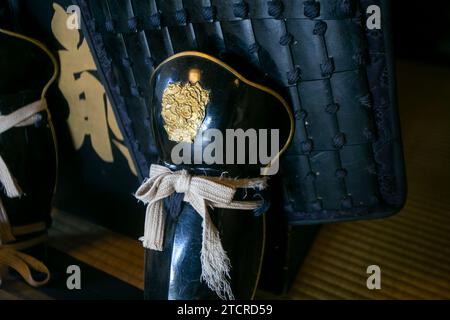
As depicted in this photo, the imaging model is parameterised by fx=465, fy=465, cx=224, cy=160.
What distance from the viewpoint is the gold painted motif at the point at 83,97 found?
3.39 feet

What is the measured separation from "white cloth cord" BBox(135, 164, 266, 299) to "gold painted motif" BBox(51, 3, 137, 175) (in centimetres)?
34

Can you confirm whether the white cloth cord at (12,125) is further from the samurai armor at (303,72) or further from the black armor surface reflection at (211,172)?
the black armor surface reflection at (211,172)

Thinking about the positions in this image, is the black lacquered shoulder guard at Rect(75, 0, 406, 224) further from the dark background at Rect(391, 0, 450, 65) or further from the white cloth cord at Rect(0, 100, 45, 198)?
the dark background at Rect(391, 0, 450, 65)

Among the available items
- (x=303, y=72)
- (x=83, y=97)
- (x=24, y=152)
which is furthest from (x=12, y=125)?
(x=303, y=72)

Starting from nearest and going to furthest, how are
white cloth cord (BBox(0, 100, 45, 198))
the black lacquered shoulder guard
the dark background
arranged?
the black lacquered shoulder guard
white cloth cord (BBox(0, 100, 45, 198))
the dark background

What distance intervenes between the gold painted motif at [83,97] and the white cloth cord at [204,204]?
1.13 feet

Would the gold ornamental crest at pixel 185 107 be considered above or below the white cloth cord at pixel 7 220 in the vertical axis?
above

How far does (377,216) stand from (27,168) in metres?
0.75

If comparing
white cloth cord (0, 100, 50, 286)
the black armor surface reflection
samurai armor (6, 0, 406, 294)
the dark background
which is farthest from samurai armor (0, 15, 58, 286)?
the dark background

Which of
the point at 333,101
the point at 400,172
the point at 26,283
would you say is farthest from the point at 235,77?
the point at 26,283

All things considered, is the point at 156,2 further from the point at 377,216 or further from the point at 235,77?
the point at 377,216

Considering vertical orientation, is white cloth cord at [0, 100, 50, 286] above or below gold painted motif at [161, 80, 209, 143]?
below

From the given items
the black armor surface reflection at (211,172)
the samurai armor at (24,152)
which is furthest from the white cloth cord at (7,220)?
the black armor surface reflection at (211,172)

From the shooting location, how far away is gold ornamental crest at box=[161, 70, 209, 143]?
2.42 feet
